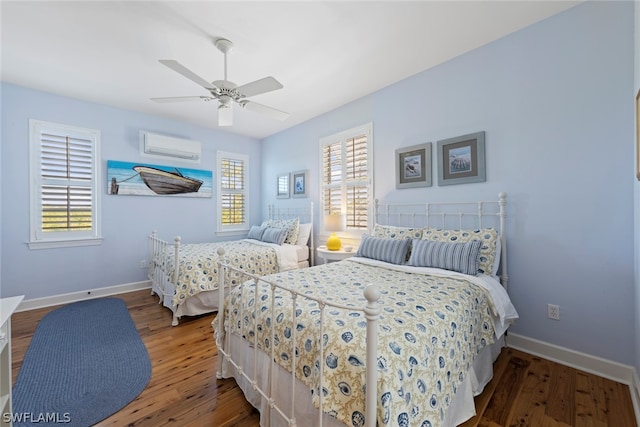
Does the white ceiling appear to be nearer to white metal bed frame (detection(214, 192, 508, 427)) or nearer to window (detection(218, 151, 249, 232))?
white metal bed frame (detection(214, 192, 508, 427))

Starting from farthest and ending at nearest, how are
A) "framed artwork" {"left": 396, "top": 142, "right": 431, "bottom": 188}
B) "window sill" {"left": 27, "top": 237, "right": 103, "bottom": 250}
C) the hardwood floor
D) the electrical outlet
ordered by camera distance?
"window sill" {"left": 27, "top": 237, "right": 103, "bottom": 250} → "framed artwork" {"left": 396, "top": 142, "right": 431, "bottom": 188} → the electrical outlet → the hardwood floor

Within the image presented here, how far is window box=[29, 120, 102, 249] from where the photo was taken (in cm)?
336

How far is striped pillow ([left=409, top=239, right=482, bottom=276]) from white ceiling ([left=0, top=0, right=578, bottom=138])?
1847mm

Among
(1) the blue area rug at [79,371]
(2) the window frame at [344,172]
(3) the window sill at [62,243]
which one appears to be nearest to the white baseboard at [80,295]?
(1) the blue area rug at [79,371]

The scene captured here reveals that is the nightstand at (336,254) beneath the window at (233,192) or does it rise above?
beneath

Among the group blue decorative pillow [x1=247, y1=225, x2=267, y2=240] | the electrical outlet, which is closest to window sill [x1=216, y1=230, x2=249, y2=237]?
blue decorative pillow [x1=247, y1=225, x2=267, y2=240]

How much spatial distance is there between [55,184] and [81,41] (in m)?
2.08

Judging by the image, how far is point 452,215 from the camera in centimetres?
271

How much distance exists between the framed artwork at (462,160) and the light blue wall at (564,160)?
0.08 metres

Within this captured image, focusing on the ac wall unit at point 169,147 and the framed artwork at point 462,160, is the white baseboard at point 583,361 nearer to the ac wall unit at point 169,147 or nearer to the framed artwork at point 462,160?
the framed artwork at point 462,160

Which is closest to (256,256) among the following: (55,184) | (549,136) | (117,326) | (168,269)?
(168,269)

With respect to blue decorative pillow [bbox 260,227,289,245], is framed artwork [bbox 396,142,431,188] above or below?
above

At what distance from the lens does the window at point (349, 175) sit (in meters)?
3.53

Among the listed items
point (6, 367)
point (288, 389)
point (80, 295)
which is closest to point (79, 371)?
point (6, 367)
